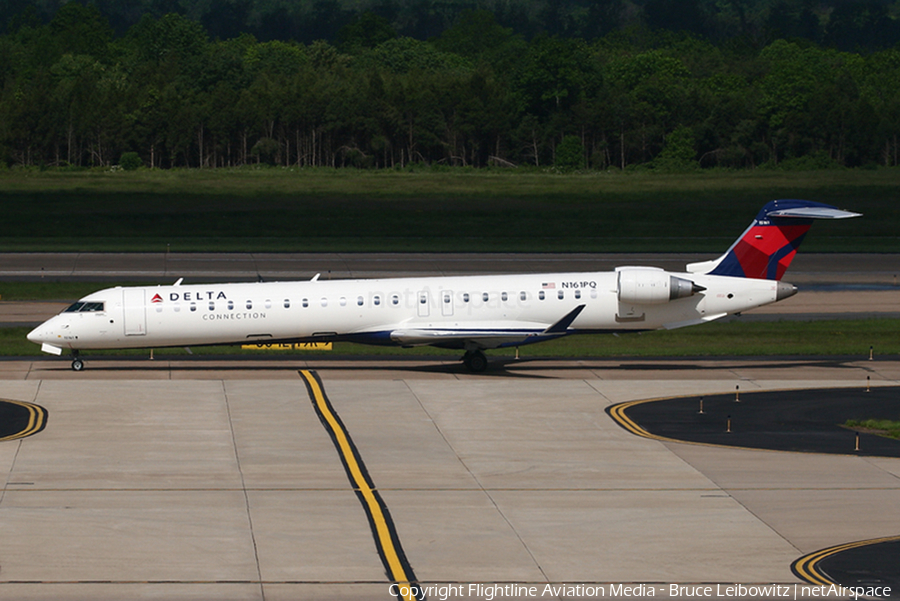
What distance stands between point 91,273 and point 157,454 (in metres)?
39.7

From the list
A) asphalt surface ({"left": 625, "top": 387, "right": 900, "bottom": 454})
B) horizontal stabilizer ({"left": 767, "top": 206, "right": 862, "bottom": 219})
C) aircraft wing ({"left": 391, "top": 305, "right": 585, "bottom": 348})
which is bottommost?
asphalt surface ({"left": 625, "top": 387, "right": 900, "bottom": 454})

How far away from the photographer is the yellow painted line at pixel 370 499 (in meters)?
20.9

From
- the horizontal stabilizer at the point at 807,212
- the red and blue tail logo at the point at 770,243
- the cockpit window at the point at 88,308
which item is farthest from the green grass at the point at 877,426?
the cockpit window at the point at 88,308

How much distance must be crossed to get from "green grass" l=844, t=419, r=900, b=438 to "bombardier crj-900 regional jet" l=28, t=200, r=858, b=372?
31.9ft

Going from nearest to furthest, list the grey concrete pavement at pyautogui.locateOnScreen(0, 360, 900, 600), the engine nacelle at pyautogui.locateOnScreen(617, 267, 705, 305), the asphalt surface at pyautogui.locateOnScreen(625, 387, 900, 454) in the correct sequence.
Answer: the grey concrete pavement at pyautogui.locateOnScreen(0, 360, 900, 600) → the asphalt surface at pyautogui.locateOnScreen(625, 387, 900, 454) → the engine nacelle at pyautogui.locateOnScreen(617, 267, 705, 305)

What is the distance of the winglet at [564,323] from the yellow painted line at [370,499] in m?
8.63

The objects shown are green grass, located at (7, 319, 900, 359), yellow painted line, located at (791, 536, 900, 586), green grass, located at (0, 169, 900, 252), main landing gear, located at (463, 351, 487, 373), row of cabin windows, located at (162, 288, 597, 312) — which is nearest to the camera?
yellow painted line, located at (791, 536, 900, 586)

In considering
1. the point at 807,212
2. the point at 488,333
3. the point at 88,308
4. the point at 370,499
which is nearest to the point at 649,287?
the point at 488,333

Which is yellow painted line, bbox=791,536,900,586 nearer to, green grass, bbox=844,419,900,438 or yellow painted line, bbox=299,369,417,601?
yellow painted line, bbox=299,369,417,601

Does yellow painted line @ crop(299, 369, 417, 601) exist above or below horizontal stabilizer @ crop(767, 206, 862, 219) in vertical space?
below

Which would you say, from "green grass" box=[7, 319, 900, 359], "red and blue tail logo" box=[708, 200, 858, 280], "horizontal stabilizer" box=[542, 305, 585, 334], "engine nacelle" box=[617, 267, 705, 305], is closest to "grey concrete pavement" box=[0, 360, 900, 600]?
"horizontal stabilizer" box=[542, 305, 585, 334]

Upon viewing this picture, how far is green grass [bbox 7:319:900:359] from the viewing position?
152 ft

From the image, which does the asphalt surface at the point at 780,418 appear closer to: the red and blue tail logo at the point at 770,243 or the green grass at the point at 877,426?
the green grass at the point at 877,426

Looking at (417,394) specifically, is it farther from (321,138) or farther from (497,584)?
(321,138)
